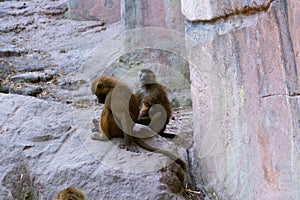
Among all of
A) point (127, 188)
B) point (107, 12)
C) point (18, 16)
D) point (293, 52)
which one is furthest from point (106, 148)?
point (18, 16)

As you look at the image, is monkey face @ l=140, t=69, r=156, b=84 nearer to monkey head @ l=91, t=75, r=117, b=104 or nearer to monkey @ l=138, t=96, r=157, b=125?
monkey @ l=138, t=96, r=157, b=125

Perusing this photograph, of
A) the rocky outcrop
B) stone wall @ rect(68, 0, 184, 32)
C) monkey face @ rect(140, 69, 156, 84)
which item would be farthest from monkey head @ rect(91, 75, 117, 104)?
stone wall @ rect(68, 0, 184, 32)

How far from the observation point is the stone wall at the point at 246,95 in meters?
Result: 2.66

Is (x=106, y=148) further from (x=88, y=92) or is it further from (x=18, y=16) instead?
(x=18, y=16)

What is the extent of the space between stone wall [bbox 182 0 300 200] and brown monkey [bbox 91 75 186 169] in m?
0.58

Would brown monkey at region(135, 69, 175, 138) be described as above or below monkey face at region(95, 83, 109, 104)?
below

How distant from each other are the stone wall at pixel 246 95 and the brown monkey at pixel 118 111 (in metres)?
0.58

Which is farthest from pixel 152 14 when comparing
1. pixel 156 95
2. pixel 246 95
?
pixel 246 95

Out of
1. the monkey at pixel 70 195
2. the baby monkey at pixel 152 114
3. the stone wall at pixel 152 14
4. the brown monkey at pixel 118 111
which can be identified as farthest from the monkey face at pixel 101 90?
the stone wall at pixel 152 14

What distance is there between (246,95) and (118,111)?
151cm

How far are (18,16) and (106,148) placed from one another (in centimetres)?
609

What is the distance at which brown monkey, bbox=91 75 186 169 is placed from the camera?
441cm

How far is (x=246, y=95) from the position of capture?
321cm

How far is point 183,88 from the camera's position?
22.6 feet
